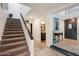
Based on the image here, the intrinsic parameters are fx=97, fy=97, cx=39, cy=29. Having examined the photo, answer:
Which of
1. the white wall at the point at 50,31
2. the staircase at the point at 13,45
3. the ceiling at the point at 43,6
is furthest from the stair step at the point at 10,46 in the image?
the white wall at the point at 50,31

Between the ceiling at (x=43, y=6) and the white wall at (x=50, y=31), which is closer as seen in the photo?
the ceiling at (x=43, y=6)

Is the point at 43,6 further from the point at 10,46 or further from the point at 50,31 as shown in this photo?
the point at 50,31

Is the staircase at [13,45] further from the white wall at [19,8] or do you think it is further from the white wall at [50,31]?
the white wall at [50,31]

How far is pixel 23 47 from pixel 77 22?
191 inches

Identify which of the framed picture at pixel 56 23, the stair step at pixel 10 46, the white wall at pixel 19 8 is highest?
the white wall at pixel 19 8

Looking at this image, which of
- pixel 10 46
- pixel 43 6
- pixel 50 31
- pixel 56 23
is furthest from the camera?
pixel 50 31

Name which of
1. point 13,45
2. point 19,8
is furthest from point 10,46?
point 19,8

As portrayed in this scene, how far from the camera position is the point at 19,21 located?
15.1 ft

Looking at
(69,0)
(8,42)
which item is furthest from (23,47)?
(69,0)

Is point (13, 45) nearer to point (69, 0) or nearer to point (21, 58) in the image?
point (21, 58)

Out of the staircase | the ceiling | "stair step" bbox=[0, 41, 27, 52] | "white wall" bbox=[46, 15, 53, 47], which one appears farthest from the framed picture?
"stair step" bbox=[0, 41, 27, 52]

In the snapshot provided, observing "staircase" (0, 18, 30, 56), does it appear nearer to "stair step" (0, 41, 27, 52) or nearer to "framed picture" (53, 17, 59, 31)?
"stair step" (0, 41, 27, 52)

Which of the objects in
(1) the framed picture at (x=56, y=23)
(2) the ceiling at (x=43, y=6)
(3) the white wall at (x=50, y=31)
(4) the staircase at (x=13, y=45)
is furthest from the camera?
(3) the white wall at (x=50, y=31)

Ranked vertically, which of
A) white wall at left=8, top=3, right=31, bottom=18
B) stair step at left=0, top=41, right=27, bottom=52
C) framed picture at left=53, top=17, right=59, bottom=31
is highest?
white wall at left=8, top=3, right=31, bottom=18
